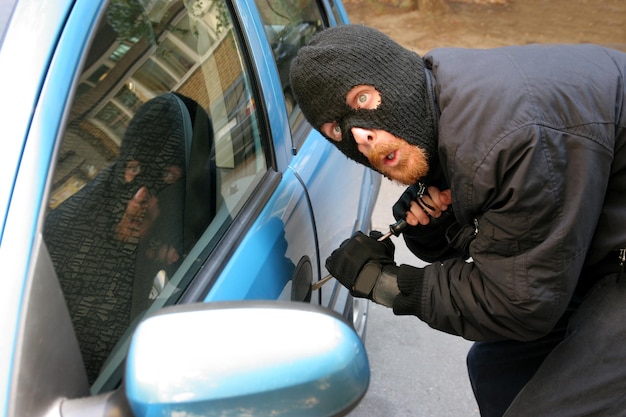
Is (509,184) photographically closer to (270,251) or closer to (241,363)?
(270,251)

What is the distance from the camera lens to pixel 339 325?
39.1 inches

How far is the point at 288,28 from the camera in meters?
2.41

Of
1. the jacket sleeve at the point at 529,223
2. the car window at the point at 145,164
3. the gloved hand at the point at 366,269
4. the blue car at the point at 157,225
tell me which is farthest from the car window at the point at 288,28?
the jacket sleeve at the point at 529,223

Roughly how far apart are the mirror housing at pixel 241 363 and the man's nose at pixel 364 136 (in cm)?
72

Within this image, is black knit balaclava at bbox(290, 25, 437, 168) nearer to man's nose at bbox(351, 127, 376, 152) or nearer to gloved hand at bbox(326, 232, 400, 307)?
man's nose at bbox(351, 127, 376, 152)

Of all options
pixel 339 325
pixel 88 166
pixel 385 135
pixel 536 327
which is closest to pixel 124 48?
pixel 88 166

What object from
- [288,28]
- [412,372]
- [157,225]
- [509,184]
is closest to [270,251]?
[157,225]

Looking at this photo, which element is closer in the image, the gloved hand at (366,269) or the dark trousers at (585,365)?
the dark trousers at (585,365)

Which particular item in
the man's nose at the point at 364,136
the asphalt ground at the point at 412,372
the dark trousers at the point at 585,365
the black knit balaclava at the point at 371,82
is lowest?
the asphalt ground at the point at 412,372

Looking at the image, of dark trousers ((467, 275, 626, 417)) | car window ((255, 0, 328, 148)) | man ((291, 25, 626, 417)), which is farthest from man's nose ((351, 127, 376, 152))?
dark trousers ((467, 275, 626, 417))

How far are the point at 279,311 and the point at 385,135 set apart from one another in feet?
2.48

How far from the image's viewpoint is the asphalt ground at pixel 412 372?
299 centimetres

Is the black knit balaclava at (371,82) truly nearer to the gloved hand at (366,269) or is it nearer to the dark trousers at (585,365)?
the gloved hand at (366,269)

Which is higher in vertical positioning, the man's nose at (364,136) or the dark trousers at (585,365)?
the man's nose at (364,136)
